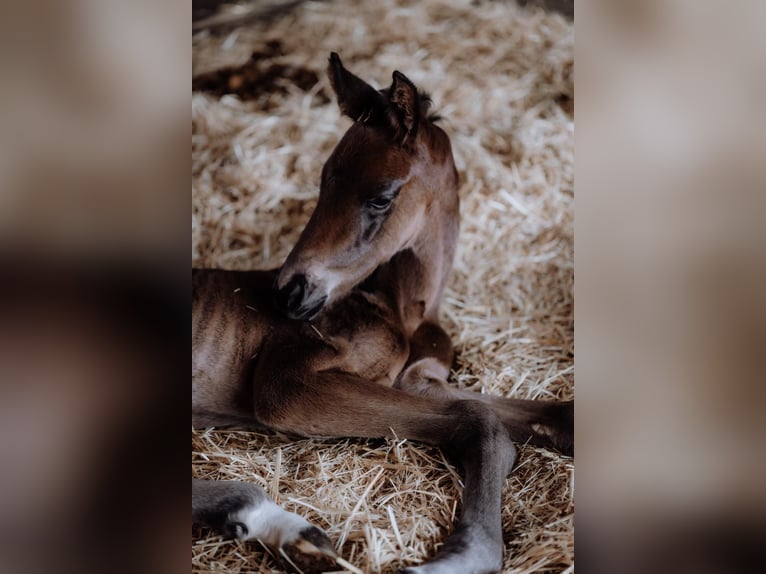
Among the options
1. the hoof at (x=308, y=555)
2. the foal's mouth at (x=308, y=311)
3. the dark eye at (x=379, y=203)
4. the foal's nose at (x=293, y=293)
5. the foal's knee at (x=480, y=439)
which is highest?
the dark eye at (x=379, y=203)

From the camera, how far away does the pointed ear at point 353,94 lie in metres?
A: 1.54

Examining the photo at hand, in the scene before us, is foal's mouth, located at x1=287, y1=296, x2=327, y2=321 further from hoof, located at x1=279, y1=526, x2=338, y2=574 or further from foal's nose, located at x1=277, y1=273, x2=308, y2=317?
hoof, located at x1=279, y1=526, x2=338, y2=574

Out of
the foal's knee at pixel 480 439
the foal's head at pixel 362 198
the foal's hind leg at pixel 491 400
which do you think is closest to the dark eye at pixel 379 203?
the foal's head at pixel 362 198

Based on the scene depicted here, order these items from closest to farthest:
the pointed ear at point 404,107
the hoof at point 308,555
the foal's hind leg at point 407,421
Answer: the hoof at point 308,555 < the foal's hind leg at point 407,421 < the pointed ear at point 404,107

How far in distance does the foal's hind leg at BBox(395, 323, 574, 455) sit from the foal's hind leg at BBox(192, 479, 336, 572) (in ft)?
1.59

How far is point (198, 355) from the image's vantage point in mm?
1637

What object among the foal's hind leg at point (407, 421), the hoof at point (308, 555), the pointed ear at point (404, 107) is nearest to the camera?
the hoof at point (308, 555)

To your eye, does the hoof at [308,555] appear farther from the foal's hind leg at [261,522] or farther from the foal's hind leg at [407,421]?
the foal's hind leg at [407,421]

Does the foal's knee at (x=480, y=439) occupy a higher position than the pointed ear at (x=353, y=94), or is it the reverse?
the pointed ear at (x=353, y=94)

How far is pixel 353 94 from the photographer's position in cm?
158
